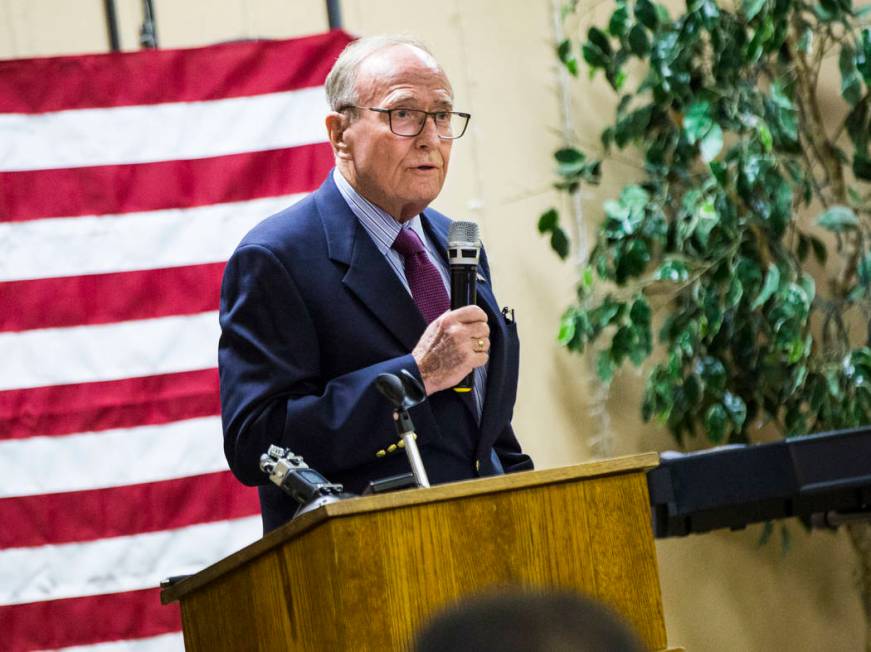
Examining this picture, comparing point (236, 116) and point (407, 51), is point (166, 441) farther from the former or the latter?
point (407, 51)

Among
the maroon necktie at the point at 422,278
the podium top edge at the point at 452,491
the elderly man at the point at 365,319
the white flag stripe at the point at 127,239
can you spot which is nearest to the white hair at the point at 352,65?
the elderly man at the point at 365,319

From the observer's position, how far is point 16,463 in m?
3.54

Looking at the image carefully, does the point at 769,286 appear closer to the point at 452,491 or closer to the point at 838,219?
the point at 838,219

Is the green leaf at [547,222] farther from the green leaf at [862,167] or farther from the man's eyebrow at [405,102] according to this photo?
the man's eyebrow at [405,102]

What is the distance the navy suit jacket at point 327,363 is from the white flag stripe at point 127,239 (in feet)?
5.05

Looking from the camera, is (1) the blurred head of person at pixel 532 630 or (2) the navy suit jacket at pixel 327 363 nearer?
(1) the blurred head of person at pixel 532 630

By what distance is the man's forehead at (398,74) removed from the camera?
A: 2.21 meters

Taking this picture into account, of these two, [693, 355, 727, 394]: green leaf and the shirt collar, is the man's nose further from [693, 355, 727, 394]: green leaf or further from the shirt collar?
[693, 355, 727, 394]: green leaf

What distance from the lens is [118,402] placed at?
11.9 feet

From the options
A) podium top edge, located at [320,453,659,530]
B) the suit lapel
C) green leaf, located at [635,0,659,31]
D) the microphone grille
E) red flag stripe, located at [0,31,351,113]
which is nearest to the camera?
podium top edge, located at [320,453,659,530]

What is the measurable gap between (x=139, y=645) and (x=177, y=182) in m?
1.30

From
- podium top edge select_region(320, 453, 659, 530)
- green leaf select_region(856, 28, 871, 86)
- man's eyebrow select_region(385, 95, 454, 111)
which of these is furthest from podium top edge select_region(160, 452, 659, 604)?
green leaf select_region(856, 28, 871, 86)

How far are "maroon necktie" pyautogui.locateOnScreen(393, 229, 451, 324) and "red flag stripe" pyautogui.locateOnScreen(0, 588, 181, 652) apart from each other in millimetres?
1719

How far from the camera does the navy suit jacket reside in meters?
1.95
